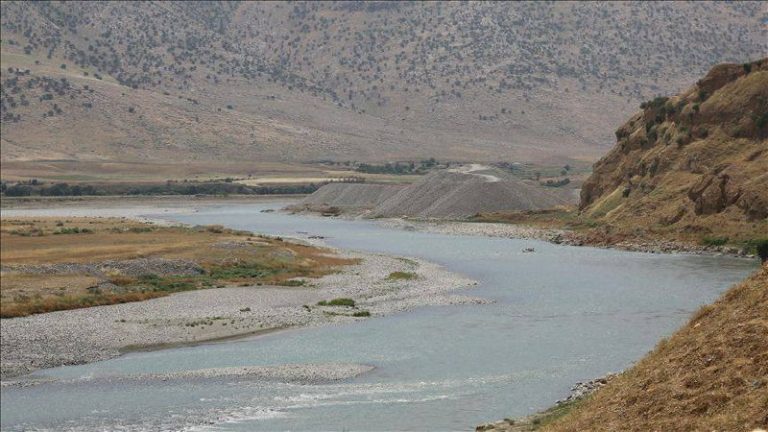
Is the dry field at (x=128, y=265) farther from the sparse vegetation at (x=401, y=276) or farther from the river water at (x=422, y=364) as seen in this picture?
the river water at (x=422, y=364)

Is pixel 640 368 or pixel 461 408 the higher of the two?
pixel 640 368

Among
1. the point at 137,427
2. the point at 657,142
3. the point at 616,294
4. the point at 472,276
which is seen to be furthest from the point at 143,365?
the point at 657,142

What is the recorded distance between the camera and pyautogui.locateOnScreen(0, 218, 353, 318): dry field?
67812 millimetres

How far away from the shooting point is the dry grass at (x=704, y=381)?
68.9ft

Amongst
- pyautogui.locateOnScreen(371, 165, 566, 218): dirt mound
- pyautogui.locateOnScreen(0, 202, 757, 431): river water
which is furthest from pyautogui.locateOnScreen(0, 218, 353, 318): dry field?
pyautogui.locateOnScreen(371, 165, 566, 218): dirt mound

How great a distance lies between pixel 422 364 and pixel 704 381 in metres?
24.9

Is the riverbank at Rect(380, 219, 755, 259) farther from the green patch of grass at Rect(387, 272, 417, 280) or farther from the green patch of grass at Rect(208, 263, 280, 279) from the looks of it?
the green patch of grass at Rect(208, 263, 280, 279)

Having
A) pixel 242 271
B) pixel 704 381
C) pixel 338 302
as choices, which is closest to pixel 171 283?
pixel 242 271

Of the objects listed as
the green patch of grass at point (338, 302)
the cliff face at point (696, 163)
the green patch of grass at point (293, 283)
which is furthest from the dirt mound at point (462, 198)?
the green patch of grass at point (338, 302)

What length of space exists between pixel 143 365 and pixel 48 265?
30243 mm

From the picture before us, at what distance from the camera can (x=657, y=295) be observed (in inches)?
2699

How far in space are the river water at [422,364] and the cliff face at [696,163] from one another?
22.1 meters

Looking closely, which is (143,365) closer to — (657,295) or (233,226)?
(657,295)

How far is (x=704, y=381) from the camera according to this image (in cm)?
2275
